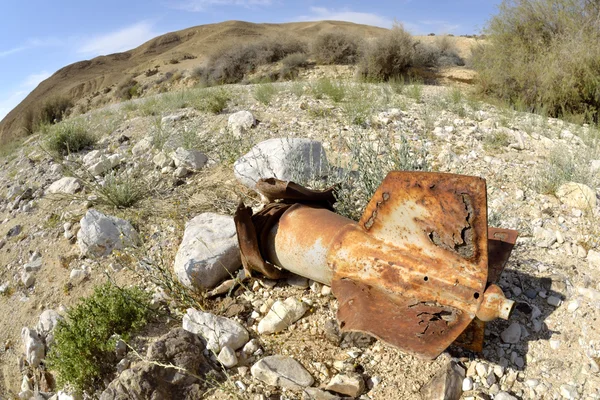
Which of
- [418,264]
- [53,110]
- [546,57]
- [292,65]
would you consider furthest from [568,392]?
[53,110]

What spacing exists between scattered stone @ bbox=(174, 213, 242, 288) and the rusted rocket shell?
0.77 m

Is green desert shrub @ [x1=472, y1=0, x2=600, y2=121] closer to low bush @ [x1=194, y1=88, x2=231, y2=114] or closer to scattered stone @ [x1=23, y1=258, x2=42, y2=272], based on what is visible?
low bush @ [x1=194, y1=88, x2=231, y2=114]

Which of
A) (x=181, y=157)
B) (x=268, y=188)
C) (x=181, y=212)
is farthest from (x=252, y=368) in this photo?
(x=181, y=157)

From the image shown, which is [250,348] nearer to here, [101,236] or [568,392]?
[568,392]

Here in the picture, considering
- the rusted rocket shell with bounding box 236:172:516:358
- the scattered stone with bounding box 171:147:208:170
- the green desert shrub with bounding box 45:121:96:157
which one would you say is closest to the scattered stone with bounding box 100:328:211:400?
the rusted rocket shell with bounding box 236:172:516:358

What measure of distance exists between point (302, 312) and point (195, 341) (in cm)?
58

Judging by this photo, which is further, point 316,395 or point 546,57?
point 546,57

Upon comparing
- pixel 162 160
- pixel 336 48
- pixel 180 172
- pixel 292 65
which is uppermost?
pixel 336 48

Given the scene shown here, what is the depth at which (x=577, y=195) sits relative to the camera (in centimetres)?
307

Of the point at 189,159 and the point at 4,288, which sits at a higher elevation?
the point at 189,159

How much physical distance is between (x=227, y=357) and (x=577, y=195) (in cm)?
275

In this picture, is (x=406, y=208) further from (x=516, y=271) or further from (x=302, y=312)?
(x=516, y=271)

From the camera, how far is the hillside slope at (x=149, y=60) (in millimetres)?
24552

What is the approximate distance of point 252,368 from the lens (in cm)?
195
